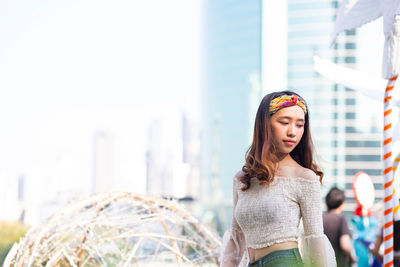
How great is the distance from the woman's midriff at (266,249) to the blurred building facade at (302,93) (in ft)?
269

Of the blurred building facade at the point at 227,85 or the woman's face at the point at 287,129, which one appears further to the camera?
the blurred building facade at the point at 227,85

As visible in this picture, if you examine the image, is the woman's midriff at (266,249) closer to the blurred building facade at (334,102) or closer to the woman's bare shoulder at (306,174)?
the woman's bare shoulder at (306,174)

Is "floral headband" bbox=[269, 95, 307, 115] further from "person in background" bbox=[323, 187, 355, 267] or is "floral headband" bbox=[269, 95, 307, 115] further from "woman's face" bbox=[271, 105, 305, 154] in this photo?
"person in background" bbox=[323, 187, 355, 267]

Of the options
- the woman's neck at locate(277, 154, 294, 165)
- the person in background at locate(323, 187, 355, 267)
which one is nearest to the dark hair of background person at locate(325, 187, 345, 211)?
the person in background at locate(323, 187, 355, 267)

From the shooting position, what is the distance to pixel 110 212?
4312mm

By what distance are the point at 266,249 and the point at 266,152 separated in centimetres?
37

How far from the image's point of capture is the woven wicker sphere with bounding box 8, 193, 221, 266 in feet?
12.8

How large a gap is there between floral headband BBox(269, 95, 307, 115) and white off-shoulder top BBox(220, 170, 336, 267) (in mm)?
265

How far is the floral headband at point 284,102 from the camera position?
98.0 inches

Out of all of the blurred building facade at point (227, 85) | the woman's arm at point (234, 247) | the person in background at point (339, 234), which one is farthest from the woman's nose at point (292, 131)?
the blurred building facade at point (227, 85)

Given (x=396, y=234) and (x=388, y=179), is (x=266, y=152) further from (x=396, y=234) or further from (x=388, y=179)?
(x=396, y=234)

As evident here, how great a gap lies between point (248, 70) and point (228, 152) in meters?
15.6

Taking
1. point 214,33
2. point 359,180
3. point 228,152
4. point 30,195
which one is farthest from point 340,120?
point 359,180

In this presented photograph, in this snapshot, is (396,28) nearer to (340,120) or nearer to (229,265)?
(229,265)
